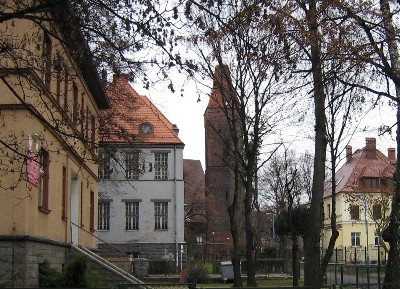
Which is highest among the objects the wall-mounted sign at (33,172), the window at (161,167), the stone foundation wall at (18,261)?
the window at (161,167)

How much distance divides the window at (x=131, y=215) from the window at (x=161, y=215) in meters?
1.52

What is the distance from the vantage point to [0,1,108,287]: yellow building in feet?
38.2

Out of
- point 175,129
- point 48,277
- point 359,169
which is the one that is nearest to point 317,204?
point 48,277

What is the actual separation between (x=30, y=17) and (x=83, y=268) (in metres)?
9.64

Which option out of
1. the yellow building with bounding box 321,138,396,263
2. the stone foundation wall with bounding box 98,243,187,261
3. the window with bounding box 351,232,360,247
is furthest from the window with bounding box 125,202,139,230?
the window with bounding box 351,232,360,247

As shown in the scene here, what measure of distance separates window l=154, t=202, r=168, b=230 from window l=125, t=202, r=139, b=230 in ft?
4.99

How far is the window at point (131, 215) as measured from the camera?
178 feet

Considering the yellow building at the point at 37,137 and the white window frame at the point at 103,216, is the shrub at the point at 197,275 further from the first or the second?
the white window frame at the point at 103,216

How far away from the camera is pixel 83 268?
60.1 feet

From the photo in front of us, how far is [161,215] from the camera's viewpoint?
54.3m

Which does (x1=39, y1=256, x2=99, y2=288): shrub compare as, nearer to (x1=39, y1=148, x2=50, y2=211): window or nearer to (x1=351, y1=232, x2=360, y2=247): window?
(x1=39, y1=148, x2=50, y2=211): window

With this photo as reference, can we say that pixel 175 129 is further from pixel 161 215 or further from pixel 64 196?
pixel 64 196

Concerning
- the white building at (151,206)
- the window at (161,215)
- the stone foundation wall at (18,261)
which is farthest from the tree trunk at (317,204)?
the window at (161,215)

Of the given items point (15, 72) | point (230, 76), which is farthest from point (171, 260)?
point (15, 72)
